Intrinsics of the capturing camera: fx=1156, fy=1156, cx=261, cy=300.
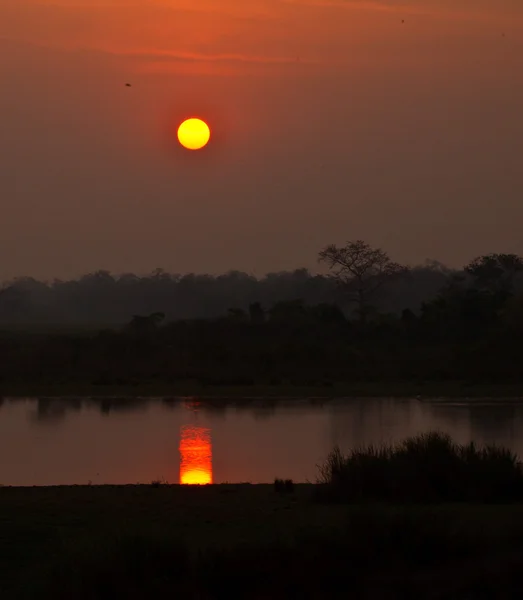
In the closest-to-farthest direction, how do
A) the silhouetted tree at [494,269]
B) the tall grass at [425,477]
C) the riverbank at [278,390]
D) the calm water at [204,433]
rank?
the tall grass at [425,477] → the calm water at [204,433] → the riverbank at [278,390] → the silhouetted tree at [494,269]

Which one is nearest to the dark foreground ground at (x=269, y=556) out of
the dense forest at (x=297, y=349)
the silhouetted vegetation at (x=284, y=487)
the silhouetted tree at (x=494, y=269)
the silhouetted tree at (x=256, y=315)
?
the silhouetted vegetation at (x=284, y=487)

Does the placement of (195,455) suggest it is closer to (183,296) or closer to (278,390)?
(278,390)

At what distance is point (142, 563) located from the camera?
887 centimetres

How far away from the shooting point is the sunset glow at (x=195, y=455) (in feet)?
59.5

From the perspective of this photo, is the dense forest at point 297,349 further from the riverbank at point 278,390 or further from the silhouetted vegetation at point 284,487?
the silhouetted vegetation at point 284,487

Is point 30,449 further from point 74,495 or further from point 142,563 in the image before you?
point 142,563

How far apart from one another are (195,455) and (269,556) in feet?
39.6

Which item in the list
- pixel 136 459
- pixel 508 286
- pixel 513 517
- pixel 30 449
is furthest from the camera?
pixel 508 286

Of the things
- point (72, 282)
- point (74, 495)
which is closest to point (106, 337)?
point (74, 495)

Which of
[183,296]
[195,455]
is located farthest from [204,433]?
[183,296]

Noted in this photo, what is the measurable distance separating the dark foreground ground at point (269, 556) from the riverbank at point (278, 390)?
23957mm

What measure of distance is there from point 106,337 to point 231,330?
4970 mm

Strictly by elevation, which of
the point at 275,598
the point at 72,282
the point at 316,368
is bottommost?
the point at 275,598

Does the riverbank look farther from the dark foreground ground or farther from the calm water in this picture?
the dark foreground ground
